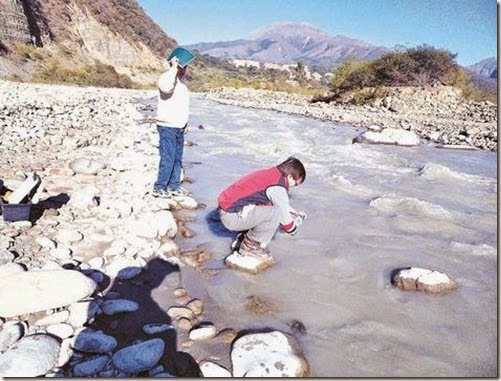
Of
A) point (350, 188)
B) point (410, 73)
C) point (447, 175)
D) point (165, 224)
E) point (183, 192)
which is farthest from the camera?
point (410, 73)

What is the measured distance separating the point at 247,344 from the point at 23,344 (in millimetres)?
1080

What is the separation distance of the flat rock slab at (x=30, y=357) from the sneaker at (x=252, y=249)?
154 centimetres

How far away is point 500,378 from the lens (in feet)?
7.25

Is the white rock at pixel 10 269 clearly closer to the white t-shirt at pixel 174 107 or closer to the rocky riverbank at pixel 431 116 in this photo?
the white t-shirt at pixel 174 107

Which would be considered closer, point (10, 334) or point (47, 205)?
point (10, 334)

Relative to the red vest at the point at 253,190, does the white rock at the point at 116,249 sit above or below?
below

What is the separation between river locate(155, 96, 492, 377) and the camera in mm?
2359

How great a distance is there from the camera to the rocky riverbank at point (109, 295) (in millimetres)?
2076

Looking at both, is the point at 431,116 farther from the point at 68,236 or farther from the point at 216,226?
the point at 68,236

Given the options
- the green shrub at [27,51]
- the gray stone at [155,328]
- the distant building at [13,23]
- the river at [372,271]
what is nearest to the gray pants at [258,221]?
the river at [372,271]

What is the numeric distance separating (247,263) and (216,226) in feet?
3.04

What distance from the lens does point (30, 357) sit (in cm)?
199

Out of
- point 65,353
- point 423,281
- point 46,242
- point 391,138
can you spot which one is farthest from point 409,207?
point 391,138

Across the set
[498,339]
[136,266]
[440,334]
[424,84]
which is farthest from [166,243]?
[424,84]
